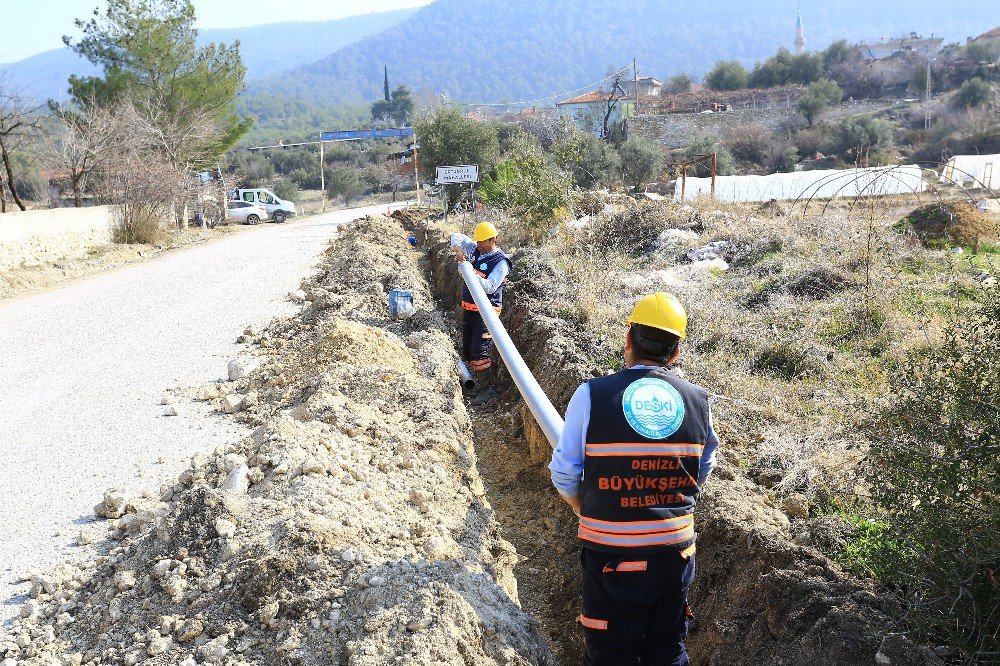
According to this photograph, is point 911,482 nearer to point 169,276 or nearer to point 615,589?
point 615,589

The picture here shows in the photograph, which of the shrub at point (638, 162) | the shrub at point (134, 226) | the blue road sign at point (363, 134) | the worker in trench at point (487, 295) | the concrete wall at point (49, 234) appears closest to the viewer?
the worker in trench at point (487, 295)

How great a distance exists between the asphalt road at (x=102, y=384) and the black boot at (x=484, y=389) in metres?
2.70

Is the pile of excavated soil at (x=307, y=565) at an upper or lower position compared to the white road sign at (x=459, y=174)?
lower

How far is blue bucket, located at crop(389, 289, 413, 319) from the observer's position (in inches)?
389

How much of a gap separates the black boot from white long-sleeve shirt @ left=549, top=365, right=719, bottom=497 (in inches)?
211

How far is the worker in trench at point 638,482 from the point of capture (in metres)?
3.08

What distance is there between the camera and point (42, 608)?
4.33 m

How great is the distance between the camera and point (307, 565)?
162 inches

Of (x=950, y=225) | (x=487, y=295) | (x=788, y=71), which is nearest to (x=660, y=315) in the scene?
(x=487, y=295)

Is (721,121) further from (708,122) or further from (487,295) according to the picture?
(487,295)

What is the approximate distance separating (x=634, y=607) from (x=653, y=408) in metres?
0.85

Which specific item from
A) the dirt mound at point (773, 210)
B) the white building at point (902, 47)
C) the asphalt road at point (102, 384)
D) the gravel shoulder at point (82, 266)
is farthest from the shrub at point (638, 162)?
the white building at point (902, 47)

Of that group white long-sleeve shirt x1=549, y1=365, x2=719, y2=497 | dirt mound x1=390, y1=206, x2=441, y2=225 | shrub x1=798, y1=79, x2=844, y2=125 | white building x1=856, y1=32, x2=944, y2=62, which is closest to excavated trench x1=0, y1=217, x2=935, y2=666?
white long-sleeve shirt x1=549, y1=365, x2=719, y2=497

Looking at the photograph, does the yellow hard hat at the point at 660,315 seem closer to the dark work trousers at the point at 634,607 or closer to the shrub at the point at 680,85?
the dark work trousers at the point at 634,607
